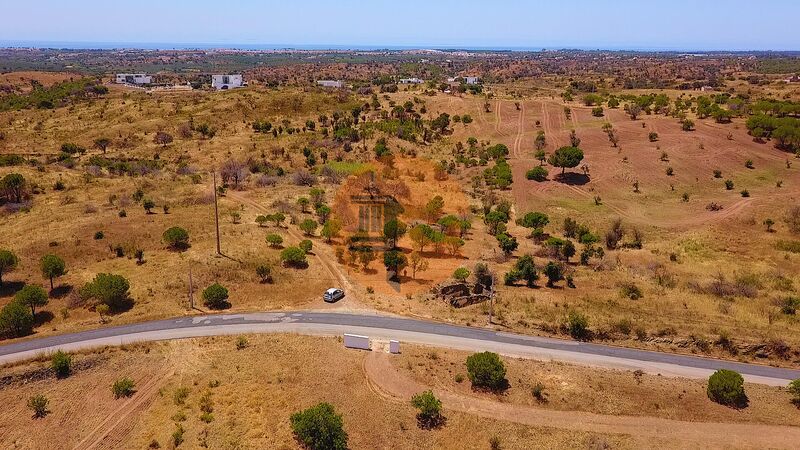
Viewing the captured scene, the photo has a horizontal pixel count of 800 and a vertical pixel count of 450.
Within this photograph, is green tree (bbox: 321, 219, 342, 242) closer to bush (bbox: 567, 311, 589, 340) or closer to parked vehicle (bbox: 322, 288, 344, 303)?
parked vehicle (bbox: 322, 288, 344, 303)

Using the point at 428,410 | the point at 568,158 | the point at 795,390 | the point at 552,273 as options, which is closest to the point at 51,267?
the point at 428,410

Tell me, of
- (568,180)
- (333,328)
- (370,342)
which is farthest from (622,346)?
(568,180)

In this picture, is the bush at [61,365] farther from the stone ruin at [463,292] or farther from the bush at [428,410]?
the stone ruin at [463,292]

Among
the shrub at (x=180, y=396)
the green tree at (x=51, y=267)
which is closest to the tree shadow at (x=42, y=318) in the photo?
the green tree at (x=51, y=267)

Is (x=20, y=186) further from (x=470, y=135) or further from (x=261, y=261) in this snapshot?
(x=470, y=135)

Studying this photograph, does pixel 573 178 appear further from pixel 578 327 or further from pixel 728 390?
pixel 728 390

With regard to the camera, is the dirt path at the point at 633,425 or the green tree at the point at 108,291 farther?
the green tree at the point at 108,291

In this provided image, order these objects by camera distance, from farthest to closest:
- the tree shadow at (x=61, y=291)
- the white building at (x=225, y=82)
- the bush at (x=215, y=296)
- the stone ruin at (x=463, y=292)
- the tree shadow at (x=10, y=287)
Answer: the white building at (x=225, y=82) → the stone ruin at (x=463, y=292) → the tree shadow at (x=61, y=291) → the tree shadow at (x=10, y=287) → the bush at (x=215, y=296)
